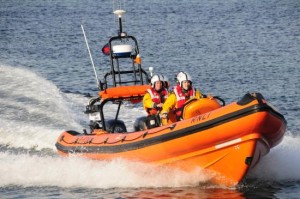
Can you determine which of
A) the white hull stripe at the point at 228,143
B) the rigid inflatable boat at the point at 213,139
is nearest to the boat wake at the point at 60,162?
the rigid inflatable boat at the point at 213,139

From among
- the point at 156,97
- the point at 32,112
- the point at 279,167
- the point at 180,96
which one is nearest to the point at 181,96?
the point at 180,96

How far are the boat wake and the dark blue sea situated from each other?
0.01 m

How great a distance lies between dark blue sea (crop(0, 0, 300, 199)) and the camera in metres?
9.92

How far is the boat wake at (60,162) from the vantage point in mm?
9906

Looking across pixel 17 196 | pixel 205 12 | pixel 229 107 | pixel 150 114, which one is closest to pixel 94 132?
pixel 150 114

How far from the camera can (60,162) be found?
11008 millimetres

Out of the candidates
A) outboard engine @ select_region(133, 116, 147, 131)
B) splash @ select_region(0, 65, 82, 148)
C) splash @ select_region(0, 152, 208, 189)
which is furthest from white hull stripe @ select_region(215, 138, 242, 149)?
splash @ select_region(0, 65, 82, 148)

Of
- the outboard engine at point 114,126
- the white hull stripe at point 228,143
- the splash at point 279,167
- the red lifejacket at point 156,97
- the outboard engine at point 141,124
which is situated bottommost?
the splash at point 279,167

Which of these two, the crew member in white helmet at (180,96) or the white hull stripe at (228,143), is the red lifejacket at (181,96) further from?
the white hull stripe at (228,143)

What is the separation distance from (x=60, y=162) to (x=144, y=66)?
1160 cm

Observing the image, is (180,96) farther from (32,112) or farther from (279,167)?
(32,112)

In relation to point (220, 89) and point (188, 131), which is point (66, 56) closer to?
point (220, 89)

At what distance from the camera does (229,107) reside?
9.12 meters

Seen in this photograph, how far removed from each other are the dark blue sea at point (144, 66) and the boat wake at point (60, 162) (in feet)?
0.05
